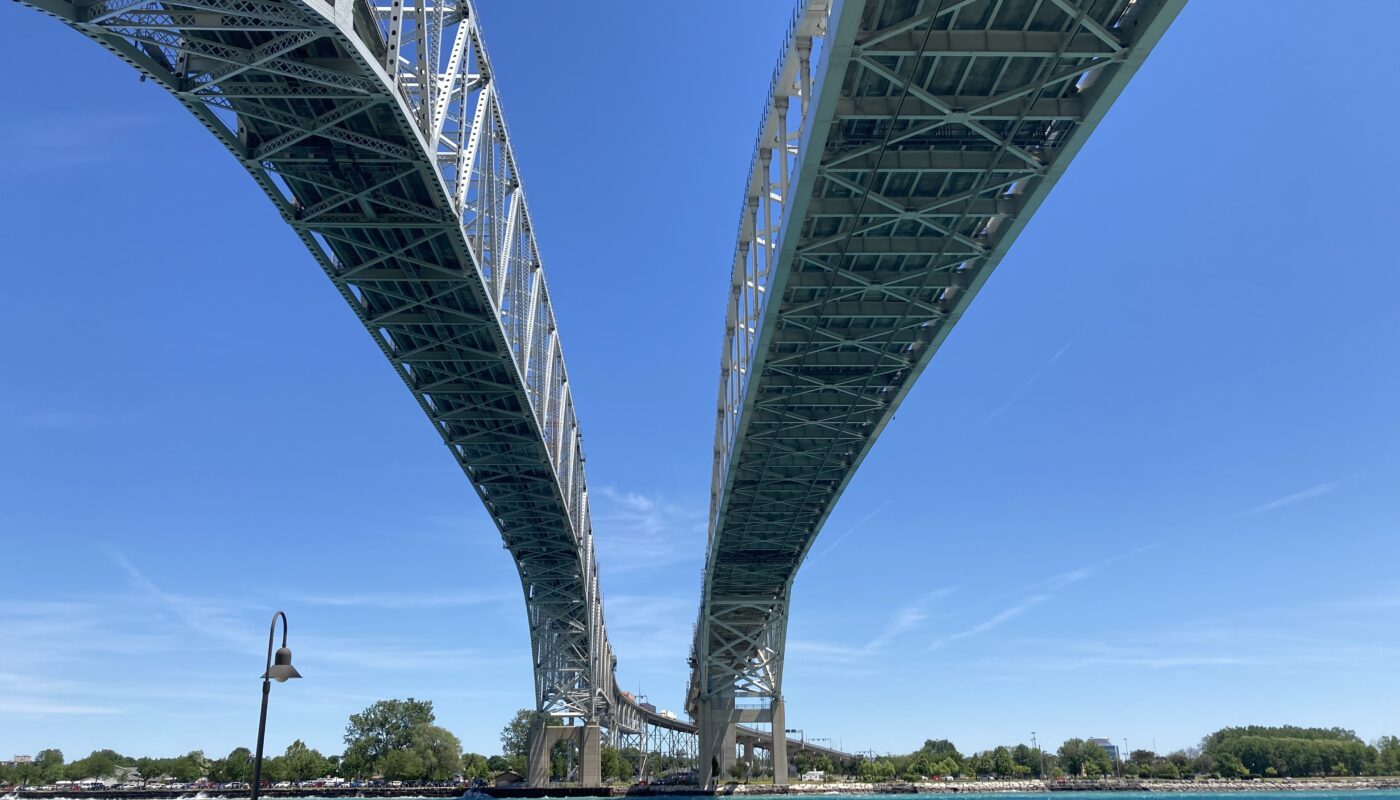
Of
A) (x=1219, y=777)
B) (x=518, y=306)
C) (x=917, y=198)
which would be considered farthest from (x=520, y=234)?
(x=1219, y=777)

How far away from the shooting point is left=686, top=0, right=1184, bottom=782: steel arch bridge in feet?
71.3

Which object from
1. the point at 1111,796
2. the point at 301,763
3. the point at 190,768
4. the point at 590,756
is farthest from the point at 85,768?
the point at 1111,796

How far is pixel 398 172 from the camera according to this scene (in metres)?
26.5

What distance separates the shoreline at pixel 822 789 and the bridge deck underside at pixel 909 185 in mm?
54378

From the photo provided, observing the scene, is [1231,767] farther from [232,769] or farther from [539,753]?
[232,769]

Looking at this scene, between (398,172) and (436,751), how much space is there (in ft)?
384

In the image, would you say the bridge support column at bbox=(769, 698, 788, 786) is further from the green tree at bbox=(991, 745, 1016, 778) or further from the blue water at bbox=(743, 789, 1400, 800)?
the green tree at bbox=(991, 745, 1016, 778)

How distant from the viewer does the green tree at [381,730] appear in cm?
12838

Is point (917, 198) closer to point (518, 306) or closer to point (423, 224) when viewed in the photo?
point (423, 224)

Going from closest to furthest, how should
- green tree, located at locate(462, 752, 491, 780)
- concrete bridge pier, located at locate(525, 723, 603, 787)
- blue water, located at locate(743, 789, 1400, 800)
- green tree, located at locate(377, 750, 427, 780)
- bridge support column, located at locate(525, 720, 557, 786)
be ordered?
concrete bridge pier, located at locate(525, 723, 603, 787) < bridge support column, located at locate(525, 720, 557, 786) < blue water, located at locate(743, 789, 1400, 800) < green tree, located at locate(377, 750, 427, 780) < green tree, located at locate(462, 752, 491, 780)

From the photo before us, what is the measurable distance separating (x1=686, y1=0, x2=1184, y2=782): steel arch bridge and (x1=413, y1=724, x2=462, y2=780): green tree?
91.0 metres

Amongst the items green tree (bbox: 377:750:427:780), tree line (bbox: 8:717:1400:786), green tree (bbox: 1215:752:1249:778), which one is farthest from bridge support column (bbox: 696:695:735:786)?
green tree (bbox: 1215:752:1249:778)

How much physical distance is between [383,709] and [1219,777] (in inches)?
A: 4858

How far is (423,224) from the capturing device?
28094 millimetres
